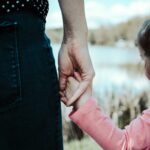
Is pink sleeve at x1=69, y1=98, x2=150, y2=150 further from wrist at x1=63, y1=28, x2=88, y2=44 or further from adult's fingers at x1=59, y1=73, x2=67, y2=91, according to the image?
wrist at x1=63, y1=28, x2=88, y2=44

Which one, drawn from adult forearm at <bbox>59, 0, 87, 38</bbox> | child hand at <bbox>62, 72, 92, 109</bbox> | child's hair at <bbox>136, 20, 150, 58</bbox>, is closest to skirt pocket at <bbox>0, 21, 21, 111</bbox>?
adult forearm at <bbox>59, 0, 87, 38</bbox>

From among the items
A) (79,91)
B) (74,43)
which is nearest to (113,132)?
(79,91)

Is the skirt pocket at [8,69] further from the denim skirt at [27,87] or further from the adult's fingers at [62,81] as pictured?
the adult's fingers at [62,81]

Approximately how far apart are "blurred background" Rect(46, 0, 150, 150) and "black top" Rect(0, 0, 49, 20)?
1.89 m

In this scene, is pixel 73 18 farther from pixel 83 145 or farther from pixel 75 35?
pixel 83 145

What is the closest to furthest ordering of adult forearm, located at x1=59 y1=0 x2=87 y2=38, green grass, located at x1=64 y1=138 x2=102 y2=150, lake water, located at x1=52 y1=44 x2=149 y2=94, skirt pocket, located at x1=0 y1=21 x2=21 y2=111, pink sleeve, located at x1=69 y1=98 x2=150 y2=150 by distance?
skirt pocket, located at x1=0 y1=21 x2=21 y2=111 < adult forearm, located at x1=59 y1=0 x2=87 y2=38 < pink sleeve, located at x1=69 y1=98 x2=150 y2=150 < green grass, located at x1=64 y1=138 x2=102 y2=150 < lake water, located at x1=52 y1=44 x2=149 y2=94

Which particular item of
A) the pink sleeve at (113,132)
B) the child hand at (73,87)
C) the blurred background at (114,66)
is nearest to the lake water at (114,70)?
the blurred background at (114,66)

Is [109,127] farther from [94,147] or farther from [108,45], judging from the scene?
[108,45]

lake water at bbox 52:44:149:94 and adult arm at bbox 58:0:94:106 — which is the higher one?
adult arm at bbox 58:0:94:106

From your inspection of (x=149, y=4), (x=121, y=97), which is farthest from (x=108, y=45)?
(x=121, y=97)

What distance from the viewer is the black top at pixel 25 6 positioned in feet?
3.98

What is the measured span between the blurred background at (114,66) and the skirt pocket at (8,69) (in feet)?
6.49

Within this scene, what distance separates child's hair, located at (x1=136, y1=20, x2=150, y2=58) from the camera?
181 centimetres

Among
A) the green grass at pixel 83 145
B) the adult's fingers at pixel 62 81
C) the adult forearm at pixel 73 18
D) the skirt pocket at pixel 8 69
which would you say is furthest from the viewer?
the green grass at pixel 83 145
